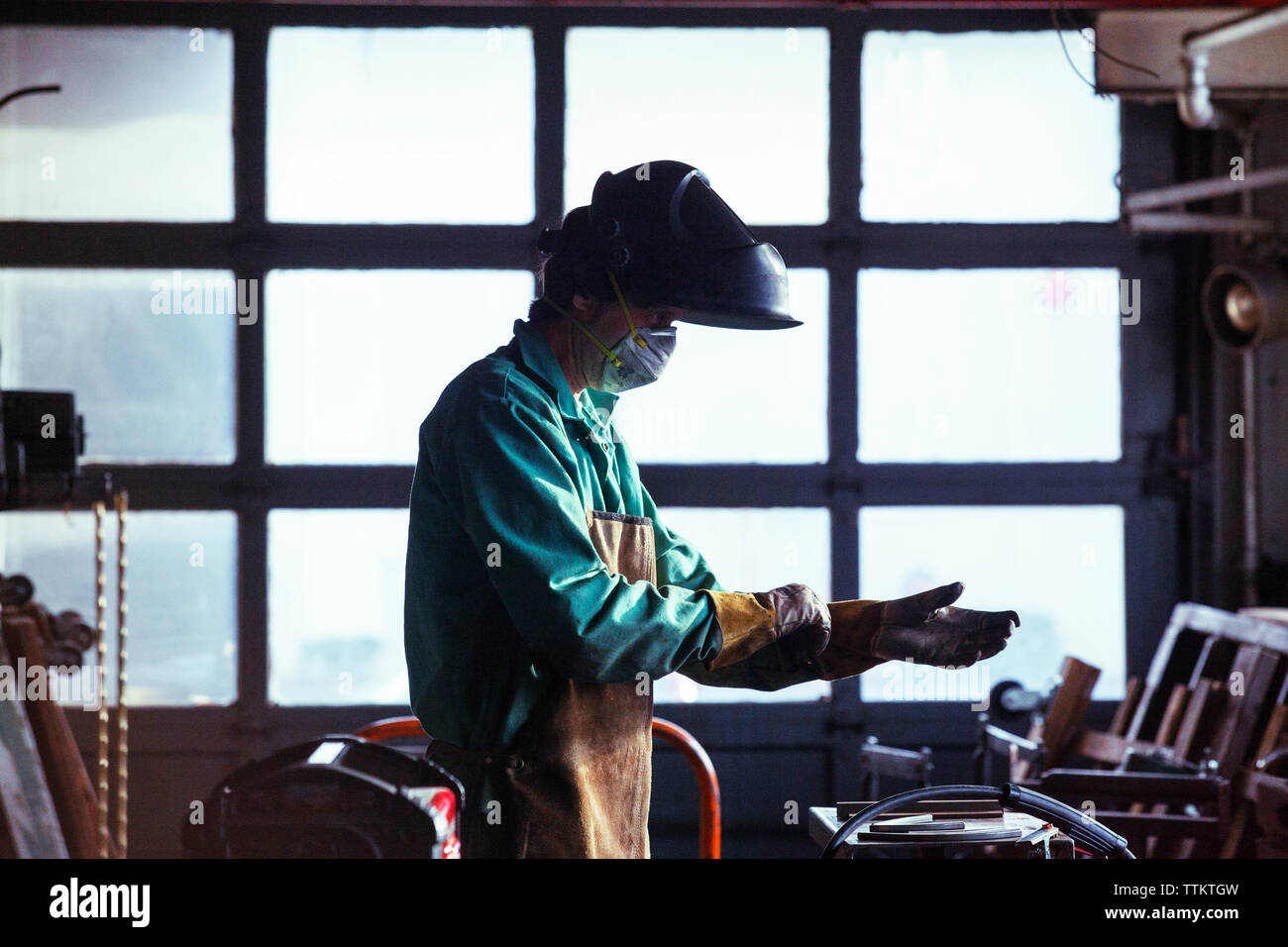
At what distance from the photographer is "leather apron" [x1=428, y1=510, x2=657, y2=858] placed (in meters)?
1.53

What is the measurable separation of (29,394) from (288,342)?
4.55ft

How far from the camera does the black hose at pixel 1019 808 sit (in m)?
1.37

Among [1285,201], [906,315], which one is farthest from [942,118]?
[1285,201]

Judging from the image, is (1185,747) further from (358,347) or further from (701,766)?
(358,347)

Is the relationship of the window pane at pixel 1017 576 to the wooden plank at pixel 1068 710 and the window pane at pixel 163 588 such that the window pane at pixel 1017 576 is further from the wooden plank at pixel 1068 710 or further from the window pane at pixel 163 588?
the window pane at pixel 163 588

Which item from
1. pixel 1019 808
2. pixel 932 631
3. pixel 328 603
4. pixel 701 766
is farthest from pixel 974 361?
pixel 1019 808

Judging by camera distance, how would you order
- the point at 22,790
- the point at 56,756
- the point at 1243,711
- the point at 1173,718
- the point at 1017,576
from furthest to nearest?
the point at 1017,576 < the point at 1173,718 < the point at 1243,711 < the point at 56,756 < the point at 22,790

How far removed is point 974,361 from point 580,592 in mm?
3439

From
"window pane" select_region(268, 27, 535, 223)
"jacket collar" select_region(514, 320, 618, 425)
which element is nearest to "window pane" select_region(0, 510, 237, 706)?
"window pane" select_region(268, 27, 535, 223)

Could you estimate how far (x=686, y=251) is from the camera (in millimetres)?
1585

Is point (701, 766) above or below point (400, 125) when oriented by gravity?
below

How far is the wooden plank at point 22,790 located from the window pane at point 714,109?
2.63 metres

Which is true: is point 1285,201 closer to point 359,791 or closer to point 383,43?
point 383,43
